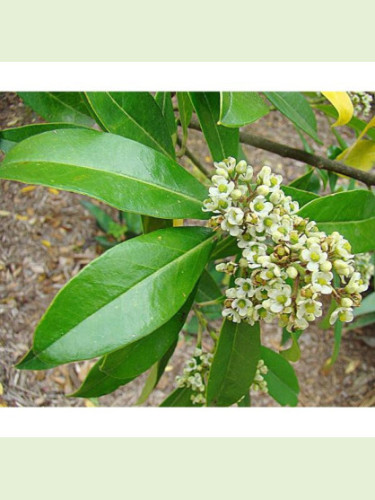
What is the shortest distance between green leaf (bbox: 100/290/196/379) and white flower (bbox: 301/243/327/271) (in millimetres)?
293

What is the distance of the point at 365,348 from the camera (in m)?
2.52

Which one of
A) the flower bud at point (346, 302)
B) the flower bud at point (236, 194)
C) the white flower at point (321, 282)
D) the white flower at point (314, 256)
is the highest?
the flower bud at point (236, 194)

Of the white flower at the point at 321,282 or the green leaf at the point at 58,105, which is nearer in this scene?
the white flower at the point at 321,282

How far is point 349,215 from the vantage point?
987mm

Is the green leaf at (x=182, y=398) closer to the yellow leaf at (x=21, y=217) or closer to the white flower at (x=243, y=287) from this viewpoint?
the white flower at (x=243, y=287)

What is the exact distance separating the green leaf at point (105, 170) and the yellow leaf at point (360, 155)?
25.0 inches

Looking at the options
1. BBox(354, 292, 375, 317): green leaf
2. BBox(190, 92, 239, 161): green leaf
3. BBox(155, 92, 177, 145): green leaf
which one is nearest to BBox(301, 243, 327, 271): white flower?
BBox(190, 92, 239, 161): green leaf

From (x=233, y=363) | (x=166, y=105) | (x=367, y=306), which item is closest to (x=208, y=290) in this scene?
(x=233, y=363)

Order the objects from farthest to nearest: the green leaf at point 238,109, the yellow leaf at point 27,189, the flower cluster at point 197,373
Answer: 1. the yellow leaf at point 27,189
2. the flower cluster at point 197,373
3. the green leaf at point 238,109

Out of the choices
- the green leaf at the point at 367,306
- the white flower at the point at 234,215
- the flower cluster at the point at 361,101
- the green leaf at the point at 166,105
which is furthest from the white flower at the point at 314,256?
the green leaf at the point at 367,306

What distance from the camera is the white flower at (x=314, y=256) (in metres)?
0.76

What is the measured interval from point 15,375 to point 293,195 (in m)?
1.18

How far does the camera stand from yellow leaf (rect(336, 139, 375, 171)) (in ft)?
4.43

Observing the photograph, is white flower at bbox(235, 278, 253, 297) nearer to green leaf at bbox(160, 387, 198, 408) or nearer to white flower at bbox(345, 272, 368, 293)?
white flower at bbox(345, 272, 368, 293)
